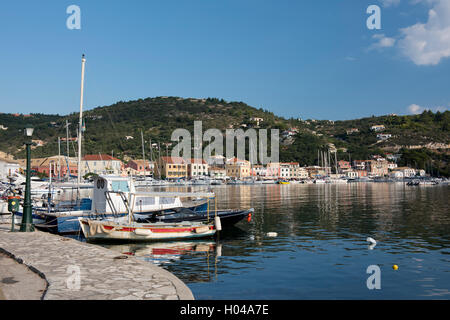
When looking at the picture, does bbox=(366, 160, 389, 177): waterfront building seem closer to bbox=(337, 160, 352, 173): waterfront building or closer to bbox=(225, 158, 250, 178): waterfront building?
bbox=(337, 160, 352, 173): waterfront building

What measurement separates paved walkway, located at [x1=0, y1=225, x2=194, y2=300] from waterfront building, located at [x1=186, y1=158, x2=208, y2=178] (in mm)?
130409

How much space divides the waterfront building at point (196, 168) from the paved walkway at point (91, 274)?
428ft

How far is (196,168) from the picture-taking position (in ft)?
486

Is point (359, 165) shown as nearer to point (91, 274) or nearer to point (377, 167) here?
point (377, 167)

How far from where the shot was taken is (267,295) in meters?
10.7

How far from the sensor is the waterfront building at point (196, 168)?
147 metres

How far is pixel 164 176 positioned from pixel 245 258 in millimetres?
124554

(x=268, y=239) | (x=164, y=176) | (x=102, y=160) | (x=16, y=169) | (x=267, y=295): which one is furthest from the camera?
(x=164, y=176)

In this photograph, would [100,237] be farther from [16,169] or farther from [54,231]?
[16,169]

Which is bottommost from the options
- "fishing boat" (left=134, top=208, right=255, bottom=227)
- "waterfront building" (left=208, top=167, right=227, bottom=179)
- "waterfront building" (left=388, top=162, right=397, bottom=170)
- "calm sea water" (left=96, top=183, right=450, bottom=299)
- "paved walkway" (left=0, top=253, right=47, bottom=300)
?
"calm sea water" (left=96, top=183, right=450, bottom=299)

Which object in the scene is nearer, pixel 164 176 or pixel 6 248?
pixel 6 248

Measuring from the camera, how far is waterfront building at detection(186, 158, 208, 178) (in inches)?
5782

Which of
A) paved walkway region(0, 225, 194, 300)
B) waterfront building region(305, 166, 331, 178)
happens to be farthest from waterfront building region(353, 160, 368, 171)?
paved walkway region(0, 225, 194, 300)

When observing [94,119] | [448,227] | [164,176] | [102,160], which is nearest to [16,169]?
[102,160]
